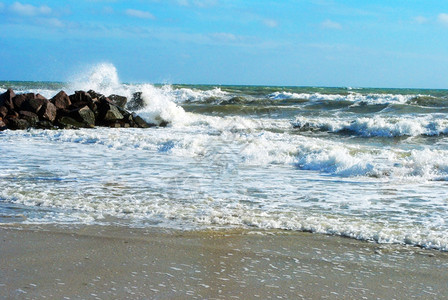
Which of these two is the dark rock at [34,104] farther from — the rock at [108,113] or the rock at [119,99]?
the rock at [119,99]

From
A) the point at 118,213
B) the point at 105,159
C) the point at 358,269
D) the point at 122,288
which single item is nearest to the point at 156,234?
the point at 118,213

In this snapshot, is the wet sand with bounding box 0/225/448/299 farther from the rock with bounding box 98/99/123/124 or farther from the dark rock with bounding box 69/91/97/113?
the dark rock with bounding box 69/91/97/113

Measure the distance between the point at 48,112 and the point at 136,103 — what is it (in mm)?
5185

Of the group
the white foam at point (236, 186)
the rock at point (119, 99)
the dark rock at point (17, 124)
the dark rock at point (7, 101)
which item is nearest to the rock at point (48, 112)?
the dark rock at point (17, 124)

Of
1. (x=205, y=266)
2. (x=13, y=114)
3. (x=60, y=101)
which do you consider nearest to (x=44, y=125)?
(x=13, y=114)

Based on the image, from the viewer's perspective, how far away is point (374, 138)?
603 inches

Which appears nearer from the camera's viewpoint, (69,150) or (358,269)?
(358,269)

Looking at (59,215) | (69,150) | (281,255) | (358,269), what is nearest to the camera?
(358,269)

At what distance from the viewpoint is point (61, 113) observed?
15844 mm

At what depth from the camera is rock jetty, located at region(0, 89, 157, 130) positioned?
15.1 metres

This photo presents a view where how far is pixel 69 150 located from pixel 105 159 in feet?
5.11

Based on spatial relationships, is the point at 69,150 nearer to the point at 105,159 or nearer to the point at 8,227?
the point at 105,159

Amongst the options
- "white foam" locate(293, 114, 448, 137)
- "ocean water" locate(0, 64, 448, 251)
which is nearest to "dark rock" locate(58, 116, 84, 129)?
"ocean water" locate(0, 64, 448, 251)

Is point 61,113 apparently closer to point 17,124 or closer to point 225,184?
point 17,124
